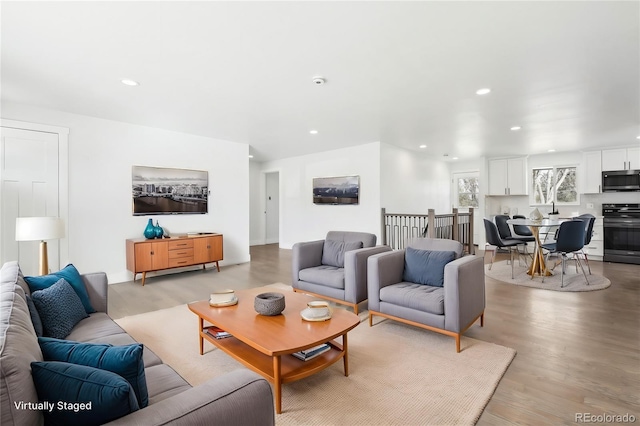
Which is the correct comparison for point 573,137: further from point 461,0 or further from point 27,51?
point 27,51

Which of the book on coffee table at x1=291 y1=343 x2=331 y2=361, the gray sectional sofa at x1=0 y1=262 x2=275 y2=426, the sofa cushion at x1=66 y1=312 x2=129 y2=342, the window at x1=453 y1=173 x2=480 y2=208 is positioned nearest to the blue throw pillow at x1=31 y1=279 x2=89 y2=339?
the sofa cushion at x1=66 y1=312 x2=129 y2=342

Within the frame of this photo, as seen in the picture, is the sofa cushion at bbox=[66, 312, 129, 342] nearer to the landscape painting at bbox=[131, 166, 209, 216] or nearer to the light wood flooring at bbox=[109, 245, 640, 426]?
the light wood flooring at bbox=[109, 245, 640, 426]

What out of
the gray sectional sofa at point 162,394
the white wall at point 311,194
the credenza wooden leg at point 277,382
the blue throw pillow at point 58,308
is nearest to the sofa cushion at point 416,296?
the credenza wooden leg at point 277,382

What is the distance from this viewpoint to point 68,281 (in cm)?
235

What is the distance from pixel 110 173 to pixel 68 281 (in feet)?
9.87

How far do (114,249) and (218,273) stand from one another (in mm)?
1605

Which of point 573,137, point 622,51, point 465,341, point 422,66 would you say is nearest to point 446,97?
point 422,66

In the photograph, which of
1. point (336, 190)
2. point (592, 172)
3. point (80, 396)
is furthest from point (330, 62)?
point (592, 172)

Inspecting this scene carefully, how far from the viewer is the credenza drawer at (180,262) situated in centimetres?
502

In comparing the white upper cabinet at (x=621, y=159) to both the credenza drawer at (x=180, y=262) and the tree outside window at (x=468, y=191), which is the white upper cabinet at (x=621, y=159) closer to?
the tree outside window at (x=468, y=191)

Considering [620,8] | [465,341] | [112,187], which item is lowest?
[465,341]

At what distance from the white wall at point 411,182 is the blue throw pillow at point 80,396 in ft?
19.8

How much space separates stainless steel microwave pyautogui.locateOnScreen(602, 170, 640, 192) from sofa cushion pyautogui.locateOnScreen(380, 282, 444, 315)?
20.8 ft

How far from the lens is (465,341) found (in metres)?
2.75
